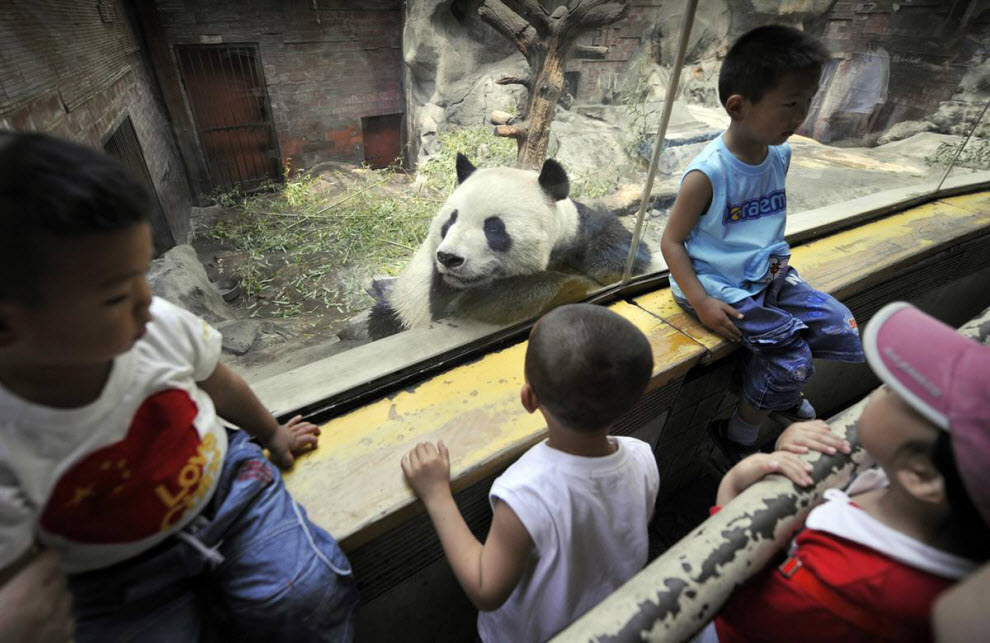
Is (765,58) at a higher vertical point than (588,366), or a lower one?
higher

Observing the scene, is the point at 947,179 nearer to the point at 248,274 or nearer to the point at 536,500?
the point at 536,500

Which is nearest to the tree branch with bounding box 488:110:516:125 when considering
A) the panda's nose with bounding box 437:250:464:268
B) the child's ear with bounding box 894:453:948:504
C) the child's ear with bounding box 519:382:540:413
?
the panda's nose with bounding box 437:250:464:268

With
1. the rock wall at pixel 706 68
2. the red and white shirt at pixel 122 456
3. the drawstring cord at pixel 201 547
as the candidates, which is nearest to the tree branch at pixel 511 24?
the rock wall at pixel 706 68

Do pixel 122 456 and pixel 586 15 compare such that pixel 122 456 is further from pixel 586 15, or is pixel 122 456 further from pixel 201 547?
pixel 586 15

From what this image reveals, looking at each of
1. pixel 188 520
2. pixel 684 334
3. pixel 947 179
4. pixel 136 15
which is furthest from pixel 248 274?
pixel 947 179

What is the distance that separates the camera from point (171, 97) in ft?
4.14

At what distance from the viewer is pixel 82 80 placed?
947mm

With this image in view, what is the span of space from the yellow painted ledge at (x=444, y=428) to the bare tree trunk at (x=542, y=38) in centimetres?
74

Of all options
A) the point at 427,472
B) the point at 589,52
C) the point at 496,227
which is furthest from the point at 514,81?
the point at 427,472

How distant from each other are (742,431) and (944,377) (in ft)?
3.81

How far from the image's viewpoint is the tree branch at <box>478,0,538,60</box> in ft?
4.91

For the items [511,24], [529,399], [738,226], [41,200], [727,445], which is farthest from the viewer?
[727,445]

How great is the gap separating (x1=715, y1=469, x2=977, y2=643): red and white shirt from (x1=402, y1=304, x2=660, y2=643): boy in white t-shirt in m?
0.23

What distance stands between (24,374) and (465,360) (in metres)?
0.93
